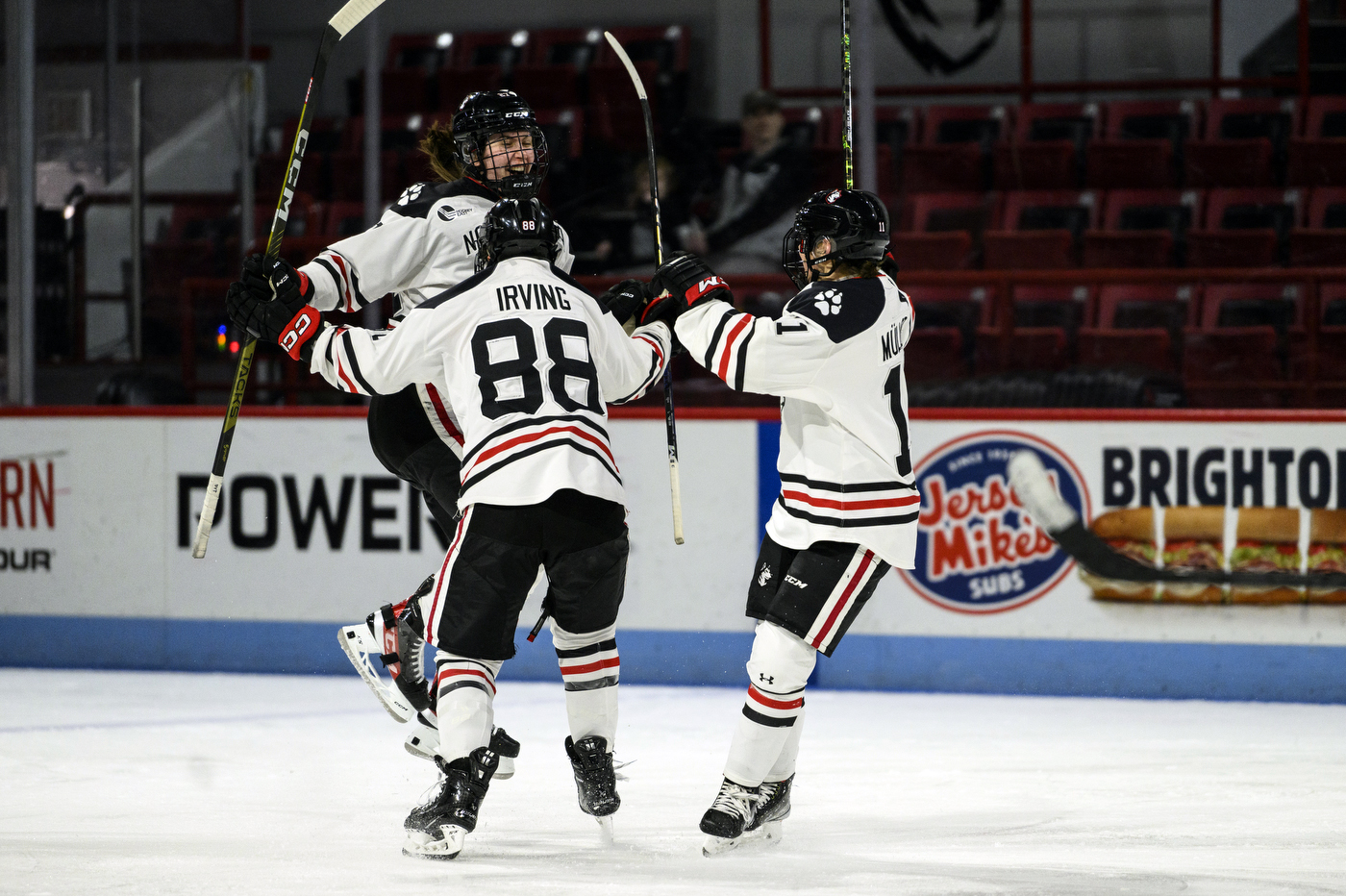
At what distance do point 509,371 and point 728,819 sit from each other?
36.2 inches

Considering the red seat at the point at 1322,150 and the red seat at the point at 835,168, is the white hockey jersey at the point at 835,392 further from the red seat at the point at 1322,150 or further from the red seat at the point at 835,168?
the red seat at the point at 1322,150

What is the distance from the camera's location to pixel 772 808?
320 cm

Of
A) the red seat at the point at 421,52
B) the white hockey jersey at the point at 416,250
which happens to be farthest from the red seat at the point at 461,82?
the white hockey jersey at the point at 416,250

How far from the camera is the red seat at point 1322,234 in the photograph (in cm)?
652

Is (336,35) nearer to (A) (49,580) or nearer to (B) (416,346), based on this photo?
(B) (416,346)

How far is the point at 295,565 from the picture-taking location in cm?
557

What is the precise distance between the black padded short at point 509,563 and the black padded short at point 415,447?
2.20 ft

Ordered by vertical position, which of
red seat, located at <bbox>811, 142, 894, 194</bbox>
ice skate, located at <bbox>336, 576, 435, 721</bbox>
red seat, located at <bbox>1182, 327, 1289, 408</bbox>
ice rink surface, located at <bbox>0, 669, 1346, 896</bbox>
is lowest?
ice rink surface, located at <bbox>0, 669, 1346, 896</bbox>

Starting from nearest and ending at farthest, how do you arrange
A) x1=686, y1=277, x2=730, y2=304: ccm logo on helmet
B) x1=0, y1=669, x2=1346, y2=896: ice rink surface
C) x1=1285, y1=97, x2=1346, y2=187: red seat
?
1. x1=0, y1=669, x2=1346, y2=896: ice rink surface
2. x1=686, y1=277, x2=730, y2=304: ccm logo on helmet
3. x1=1285, y1=97, x2=1346, y2=187: red seat

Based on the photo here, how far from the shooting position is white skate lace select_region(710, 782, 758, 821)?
3113mm

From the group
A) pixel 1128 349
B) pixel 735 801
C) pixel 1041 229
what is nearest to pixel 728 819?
pixel 735 801

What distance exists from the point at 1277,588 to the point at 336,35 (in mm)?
3198

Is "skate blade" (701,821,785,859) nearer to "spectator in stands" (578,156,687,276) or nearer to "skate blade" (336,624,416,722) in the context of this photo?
"skate blade" (336,624,416,722)

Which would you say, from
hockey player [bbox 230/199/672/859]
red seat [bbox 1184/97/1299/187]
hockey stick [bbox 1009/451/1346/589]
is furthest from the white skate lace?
red seat [bbox 1184/97/1299/187]
